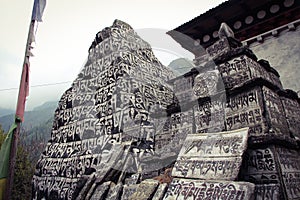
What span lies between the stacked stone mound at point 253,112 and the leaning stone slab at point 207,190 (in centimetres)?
26

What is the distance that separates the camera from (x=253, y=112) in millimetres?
3762

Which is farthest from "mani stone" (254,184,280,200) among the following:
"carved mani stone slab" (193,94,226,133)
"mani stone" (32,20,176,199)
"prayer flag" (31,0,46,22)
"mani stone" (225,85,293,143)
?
"prayer flag" (31,0,46,22)

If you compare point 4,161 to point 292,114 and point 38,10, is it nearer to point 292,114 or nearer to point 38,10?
point 38,10

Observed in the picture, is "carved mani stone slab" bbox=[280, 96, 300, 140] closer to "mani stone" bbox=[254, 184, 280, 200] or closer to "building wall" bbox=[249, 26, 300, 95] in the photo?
"mani stone" bbox=[254, 184, 280, 200]

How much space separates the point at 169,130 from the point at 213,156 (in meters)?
1.85

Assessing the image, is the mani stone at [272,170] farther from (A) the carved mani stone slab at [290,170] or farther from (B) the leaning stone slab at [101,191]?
(B) the leaning stone slab at [101,191]

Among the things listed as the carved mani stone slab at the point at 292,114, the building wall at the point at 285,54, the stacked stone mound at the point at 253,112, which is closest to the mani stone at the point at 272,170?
the stacked stone mound at the point at 253,112

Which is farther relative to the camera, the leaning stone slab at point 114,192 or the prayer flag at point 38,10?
the prayer flag at point 38,10

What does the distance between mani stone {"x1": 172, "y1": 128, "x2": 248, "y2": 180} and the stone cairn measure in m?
0.02

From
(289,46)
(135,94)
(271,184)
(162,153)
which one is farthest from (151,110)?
(289,46)

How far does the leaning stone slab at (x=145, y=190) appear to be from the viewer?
381cm

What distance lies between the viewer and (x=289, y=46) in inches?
305

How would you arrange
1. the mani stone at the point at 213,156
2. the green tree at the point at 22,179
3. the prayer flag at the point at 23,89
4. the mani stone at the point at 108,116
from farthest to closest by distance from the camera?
1. the green tree at the point at 22,179
2. the prayer flag at the point at 23,89
3. the mani stone at the point at 108,116
4. the mani stone at the point at 213,156

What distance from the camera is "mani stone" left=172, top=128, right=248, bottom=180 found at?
3.26 m
